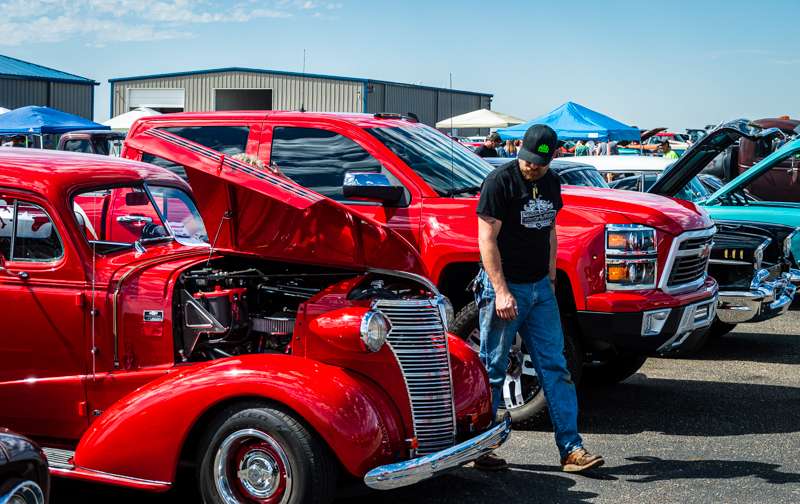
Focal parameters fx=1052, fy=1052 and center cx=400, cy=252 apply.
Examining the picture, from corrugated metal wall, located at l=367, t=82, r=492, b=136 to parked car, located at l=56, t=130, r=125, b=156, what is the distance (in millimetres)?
22538

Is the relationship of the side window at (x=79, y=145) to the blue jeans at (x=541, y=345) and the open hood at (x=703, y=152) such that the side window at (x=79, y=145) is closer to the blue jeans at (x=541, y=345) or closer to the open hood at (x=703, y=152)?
the open hood at (x=703, y=152)

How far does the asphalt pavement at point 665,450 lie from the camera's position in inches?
227

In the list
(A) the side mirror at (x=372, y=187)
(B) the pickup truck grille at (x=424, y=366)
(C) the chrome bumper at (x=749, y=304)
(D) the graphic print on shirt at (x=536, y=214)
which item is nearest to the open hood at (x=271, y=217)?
(B) the pickup truck grille at (x=424, y=366)

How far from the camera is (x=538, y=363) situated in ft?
20.2

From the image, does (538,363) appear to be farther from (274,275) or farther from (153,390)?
(153,390)

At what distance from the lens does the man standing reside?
5.96 metres

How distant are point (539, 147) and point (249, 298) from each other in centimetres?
183

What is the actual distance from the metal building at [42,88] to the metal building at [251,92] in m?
1.37

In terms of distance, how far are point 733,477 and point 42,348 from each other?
396cm

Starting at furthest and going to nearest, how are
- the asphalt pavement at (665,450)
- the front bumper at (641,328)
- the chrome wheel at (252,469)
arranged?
the front bumper at (641,328) < the asphalt pavement at (665,450) < the chrome wheel at (252,469)

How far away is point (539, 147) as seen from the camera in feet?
19.5

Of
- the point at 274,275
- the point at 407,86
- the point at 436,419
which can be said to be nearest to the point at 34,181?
the point at 274,275

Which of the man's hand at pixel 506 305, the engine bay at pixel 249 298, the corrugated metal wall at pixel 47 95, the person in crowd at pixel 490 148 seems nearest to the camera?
the engine bay at pixel 249 298

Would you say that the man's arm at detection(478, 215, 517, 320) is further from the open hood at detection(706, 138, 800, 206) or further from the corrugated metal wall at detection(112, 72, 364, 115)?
the corrugated metal wall at detection(112, 72, 364, 115)
